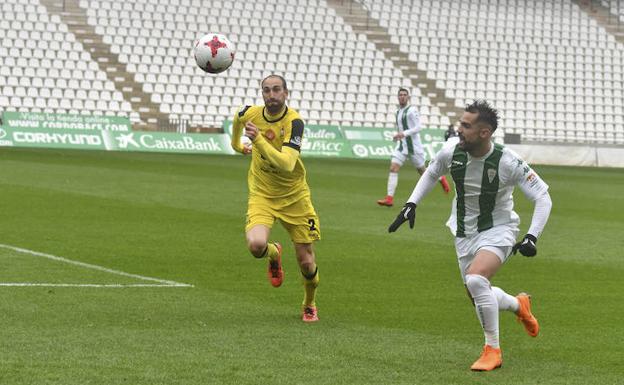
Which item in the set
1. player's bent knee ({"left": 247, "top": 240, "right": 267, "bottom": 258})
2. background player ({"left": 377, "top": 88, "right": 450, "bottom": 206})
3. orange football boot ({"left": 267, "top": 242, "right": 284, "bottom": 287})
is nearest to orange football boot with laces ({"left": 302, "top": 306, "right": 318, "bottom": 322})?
player's bent knee ({"left": 247, "top": 240, "right": 267, "bottom": 258})

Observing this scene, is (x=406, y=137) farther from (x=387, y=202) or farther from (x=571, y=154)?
(x=571, y=154)

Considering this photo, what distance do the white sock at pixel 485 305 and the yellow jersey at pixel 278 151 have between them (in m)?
2.23

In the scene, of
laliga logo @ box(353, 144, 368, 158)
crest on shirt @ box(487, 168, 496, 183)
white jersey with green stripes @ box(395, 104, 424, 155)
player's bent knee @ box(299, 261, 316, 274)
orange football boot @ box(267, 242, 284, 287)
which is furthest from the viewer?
laliga logo @ box(353, 144, 368, 158)

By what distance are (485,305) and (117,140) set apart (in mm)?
32974

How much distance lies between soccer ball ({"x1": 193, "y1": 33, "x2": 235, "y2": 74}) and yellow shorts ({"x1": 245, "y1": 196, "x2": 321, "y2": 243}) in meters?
1.84

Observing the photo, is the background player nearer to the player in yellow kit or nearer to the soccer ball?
the soccer ball

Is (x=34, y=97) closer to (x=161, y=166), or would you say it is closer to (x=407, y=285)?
(x=161, y=166)

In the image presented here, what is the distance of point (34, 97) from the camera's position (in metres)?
41.7

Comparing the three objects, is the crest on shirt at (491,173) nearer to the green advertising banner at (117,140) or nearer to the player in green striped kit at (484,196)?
the player in green striped kit at (484,196)

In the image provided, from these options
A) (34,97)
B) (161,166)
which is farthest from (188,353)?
(34,97)

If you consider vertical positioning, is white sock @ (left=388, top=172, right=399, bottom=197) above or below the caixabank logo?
above

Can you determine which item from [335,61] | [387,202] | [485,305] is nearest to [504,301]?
[485,305]

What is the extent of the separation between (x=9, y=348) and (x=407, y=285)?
5114 mm

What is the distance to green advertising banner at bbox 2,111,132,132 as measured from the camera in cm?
3894
